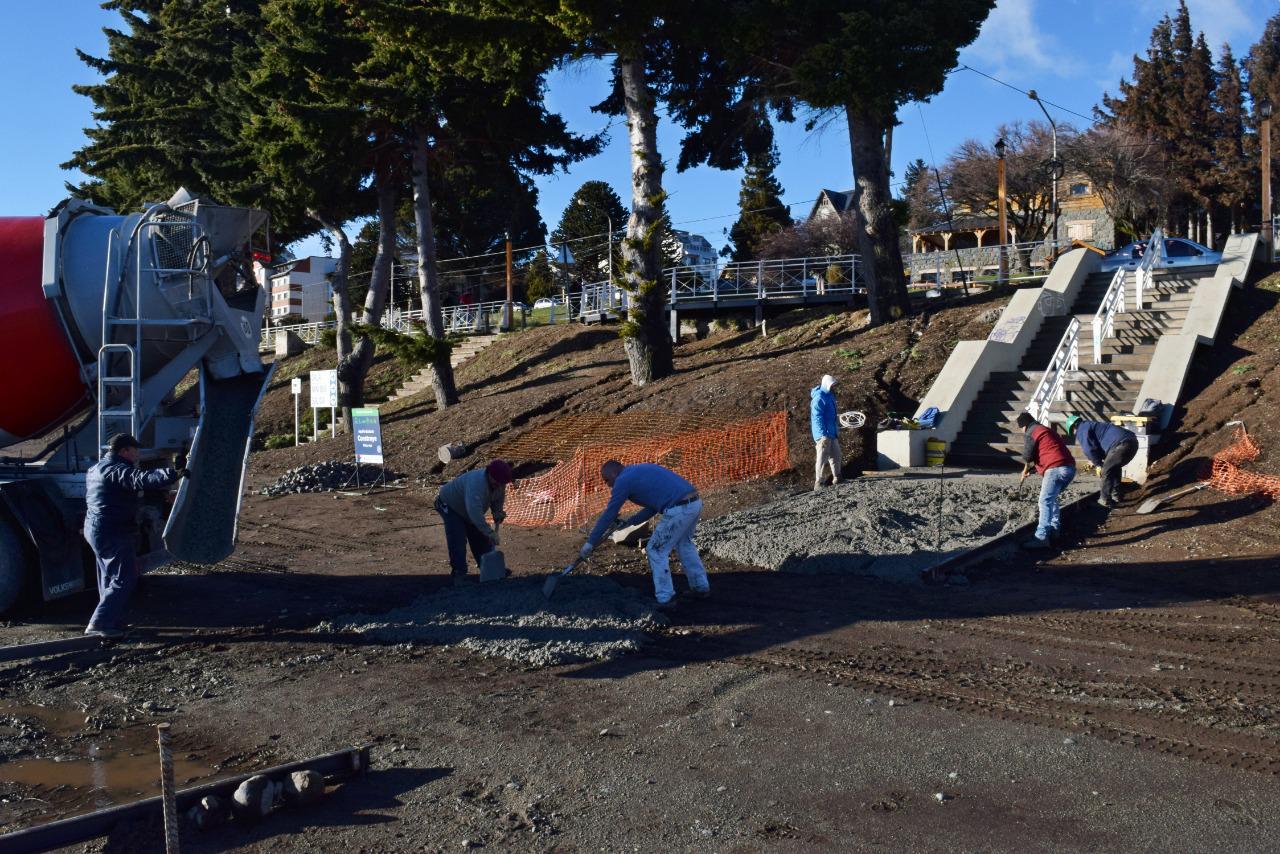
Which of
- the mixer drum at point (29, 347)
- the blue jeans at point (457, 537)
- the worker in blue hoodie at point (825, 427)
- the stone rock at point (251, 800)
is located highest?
the mixer drum at point (29, 347)

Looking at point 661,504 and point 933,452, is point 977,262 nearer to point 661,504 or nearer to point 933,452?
point 933,452

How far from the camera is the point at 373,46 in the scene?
2400 cm

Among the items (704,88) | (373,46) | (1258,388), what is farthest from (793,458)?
(373,46)

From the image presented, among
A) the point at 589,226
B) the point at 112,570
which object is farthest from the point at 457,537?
the point at 589,226

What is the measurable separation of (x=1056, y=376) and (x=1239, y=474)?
4.27 metres

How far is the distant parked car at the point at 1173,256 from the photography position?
21469mm

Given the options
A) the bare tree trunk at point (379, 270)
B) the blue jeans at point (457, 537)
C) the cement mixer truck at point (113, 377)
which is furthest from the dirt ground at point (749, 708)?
the bare tree trunk at point (379, 270)

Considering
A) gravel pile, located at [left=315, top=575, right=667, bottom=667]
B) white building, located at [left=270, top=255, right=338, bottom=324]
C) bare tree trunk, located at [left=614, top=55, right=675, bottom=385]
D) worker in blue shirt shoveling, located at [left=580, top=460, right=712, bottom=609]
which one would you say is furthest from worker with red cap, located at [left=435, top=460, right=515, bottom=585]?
white building, located at [left=270, top=255, right=338, bottom=324]

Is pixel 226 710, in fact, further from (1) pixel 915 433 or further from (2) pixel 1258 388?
(2) pixel 1258 388

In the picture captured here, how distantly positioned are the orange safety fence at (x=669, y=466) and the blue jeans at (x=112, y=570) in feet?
22.8

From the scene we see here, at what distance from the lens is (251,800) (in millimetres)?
5082

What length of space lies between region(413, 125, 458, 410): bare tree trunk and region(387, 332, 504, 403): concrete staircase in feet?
12.6

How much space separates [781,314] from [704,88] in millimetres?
6183

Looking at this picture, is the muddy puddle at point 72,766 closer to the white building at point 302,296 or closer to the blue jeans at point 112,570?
the blue jeans at point 112,570
